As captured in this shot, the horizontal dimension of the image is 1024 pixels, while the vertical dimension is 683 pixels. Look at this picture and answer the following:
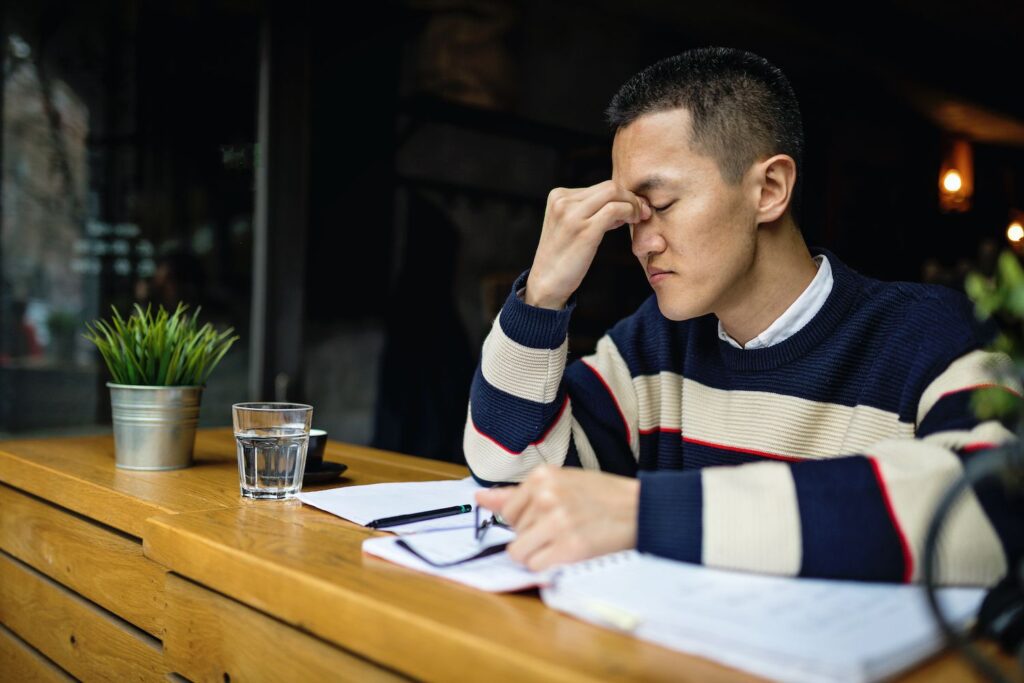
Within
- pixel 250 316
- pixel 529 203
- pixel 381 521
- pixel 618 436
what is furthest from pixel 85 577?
pixel 529 203

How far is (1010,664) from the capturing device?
64 cm

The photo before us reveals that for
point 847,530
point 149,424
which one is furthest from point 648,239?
point 149,424

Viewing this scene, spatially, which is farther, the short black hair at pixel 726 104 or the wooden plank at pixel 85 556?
the short black hair at pixel 726 104

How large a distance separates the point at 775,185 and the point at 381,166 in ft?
7.81

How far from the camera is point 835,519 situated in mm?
776

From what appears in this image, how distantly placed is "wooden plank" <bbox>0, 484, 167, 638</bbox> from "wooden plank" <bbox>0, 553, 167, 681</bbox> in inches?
0.7

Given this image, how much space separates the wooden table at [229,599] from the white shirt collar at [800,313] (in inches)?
21.6

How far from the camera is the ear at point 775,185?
4.31 feet

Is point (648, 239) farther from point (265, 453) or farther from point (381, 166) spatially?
point (381, 166)

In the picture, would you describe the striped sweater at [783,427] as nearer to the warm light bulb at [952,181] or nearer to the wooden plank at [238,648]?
the wooden plank at [238,648]

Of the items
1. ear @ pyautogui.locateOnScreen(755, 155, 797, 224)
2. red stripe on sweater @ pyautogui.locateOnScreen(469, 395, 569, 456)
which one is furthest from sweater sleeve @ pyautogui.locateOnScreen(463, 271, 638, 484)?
ear @ pyautogui.locateOnScreen(755, 155, 797, 224)

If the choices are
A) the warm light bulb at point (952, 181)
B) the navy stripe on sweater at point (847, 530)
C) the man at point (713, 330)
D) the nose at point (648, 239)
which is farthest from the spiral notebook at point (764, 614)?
the warm light bulb at point (952, 181)

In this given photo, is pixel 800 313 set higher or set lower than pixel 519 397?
higher

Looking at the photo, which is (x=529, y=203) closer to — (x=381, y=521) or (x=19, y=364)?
(x=19, y=364)
